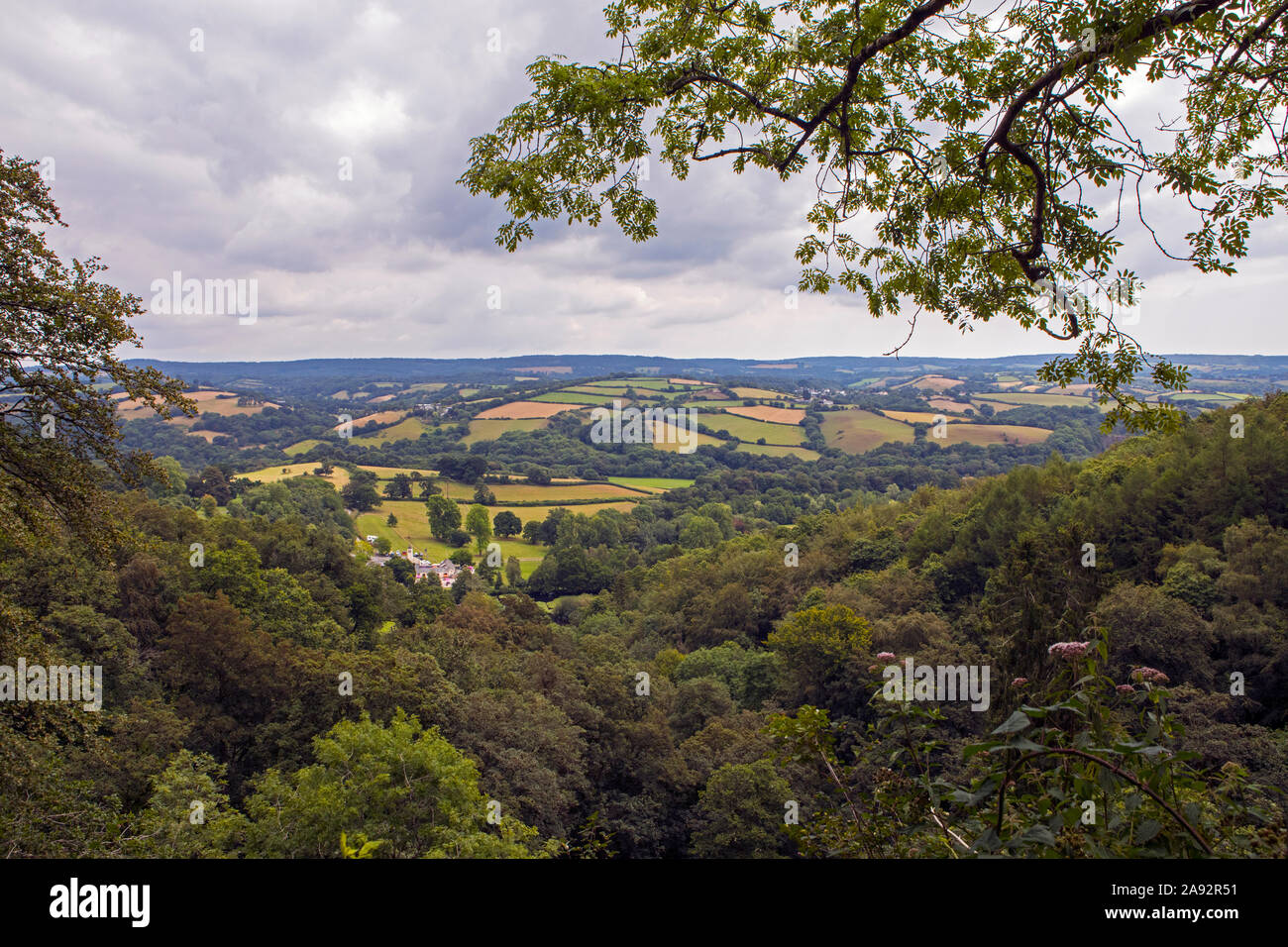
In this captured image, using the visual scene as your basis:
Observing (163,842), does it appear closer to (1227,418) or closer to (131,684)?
(131,684)

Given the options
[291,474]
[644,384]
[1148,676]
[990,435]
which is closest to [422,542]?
[291,474]

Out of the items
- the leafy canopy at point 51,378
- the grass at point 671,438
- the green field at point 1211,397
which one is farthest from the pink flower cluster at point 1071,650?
the grass at point 671,438

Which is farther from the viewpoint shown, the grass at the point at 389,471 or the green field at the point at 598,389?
the green field at the point at 598,389

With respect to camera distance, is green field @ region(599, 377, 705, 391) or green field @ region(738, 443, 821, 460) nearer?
green field @ region(738, 443, 821, 460)

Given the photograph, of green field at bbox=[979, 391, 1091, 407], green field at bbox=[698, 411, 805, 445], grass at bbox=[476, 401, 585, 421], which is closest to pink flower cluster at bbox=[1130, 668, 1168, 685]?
green field at bbox=[698, 411, 805, 445]

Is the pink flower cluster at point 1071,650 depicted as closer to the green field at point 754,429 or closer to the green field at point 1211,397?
the green field at point 1211,397

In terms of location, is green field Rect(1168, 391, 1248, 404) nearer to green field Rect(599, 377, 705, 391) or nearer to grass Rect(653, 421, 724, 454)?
grass Rect(653, 421, 724, 454)

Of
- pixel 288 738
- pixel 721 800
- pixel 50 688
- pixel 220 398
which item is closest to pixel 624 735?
pixel 721 800
